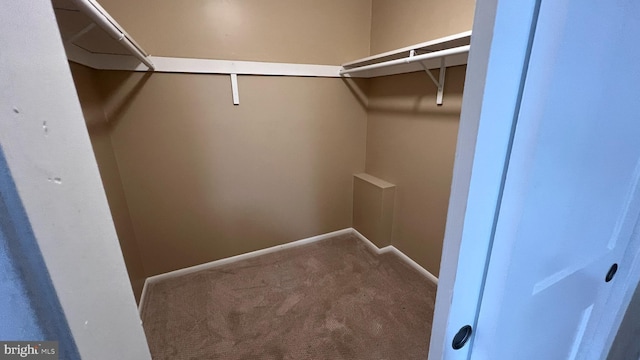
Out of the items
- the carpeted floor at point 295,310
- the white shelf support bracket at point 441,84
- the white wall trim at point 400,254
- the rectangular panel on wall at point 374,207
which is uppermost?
the white shelf support bracket at point 441,84

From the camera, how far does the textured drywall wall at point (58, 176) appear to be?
28 centimetres

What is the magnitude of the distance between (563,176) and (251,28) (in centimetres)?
216

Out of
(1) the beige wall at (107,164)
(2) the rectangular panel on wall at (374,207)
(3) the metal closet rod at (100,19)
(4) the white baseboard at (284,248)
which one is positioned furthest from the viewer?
(2) the rectangular panel on wall at (374,207)

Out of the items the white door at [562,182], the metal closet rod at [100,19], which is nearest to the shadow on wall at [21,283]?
the white door at [562,182]

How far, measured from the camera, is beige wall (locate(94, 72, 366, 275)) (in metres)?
1.83

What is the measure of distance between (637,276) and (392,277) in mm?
1498

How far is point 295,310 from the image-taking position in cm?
181

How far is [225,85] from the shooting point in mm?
1981

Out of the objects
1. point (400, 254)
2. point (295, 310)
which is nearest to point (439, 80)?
point (400, 254)

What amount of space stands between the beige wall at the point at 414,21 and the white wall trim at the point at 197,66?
0.49 metres

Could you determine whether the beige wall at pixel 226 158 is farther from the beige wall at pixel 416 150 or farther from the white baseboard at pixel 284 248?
the beige wall at pixel 416 150

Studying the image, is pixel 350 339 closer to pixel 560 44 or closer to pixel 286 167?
pixel 286 167

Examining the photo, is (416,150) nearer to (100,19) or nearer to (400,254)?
(400,254)

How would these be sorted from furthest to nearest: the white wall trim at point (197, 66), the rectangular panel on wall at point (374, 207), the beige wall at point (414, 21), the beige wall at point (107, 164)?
the rectangular panel on wall at point (374, 207)
the beige wall at point (414, 21)
the white wall trim at point (197, 66)
the beige wall at point (107, 164)
